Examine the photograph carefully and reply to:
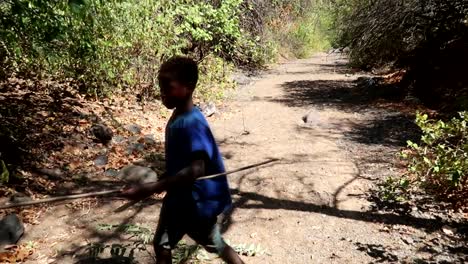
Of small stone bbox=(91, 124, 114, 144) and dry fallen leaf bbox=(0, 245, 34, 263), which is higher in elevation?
small stone bbox=(91, 124, 114, 144)

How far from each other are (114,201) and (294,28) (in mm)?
24192

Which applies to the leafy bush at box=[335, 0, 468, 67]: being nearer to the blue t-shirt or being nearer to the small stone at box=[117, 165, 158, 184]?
the small stone at box=[117, 165, 158, 184]

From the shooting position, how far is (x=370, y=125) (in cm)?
838

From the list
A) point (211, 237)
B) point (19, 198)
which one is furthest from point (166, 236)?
point (19, 198)

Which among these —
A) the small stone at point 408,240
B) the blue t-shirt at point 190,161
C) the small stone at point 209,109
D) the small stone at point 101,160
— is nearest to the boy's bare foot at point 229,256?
the blue t-shirt at point 190,161

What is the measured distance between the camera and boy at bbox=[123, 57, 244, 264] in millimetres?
2330

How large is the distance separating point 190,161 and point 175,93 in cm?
40

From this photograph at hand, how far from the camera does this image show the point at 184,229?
2568 mm

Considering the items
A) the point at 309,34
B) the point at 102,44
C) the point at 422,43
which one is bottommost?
the point at 309,34

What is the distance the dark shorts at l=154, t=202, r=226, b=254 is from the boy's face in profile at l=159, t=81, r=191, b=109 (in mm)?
647

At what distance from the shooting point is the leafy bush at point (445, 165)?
4254 mm

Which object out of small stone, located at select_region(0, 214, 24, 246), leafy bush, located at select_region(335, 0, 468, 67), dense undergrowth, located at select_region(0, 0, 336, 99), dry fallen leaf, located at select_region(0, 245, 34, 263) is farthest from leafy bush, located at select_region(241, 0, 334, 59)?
dry fallen leaf, located at select_region(0, 245, 34, 263)

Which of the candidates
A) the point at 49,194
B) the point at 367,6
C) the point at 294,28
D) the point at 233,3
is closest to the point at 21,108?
the point at 49,194

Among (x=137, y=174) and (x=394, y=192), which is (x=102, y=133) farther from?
(x=394, y=192)
